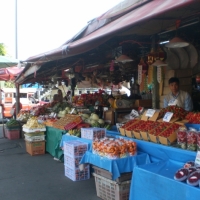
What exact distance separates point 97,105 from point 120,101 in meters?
1.19

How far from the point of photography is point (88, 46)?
435cm

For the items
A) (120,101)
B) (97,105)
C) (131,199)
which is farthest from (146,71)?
(131,199)

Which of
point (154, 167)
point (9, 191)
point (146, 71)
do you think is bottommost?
point (9, 191)

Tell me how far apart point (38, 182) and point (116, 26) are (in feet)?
10.7

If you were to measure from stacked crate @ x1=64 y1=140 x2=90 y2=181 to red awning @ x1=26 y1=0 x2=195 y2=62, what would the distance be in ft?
5.41

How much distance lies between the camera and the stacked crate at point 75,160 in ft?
15.7

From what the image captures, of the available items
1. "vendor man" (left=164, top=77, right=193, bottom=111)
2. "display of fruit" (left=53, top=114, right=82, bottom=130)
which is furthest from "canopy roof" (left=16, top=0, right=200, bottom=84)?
"display of fruit" (left=53, top=114, right=82, bottom=130)

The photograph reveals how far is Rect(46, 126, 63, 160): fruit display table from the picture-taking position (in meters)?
6.31

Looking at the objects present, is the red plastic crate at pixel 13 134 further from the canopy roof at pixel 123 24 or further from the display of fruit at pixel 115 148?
the display of fruit at pixel 115 148

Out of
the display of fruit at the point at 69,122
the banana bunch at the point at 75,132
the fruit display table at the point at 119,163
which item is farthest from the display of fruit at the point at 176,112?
the display of fruit at the point at 69,122

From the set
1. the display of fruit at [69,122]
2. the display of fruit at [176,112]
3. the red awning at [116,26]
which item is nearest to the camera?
the red awning at [116,26]

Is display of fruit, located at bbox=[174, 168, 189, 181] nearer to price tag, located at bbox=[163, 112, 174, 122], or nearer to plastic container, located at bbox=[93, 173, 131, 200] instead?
plastic container, located at bbox=[93, 173, 131, 200]

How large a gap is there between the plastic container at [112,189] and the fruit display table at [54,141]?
244 centimetres

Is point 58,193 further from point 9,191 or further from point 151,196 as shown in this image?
point 151,196
